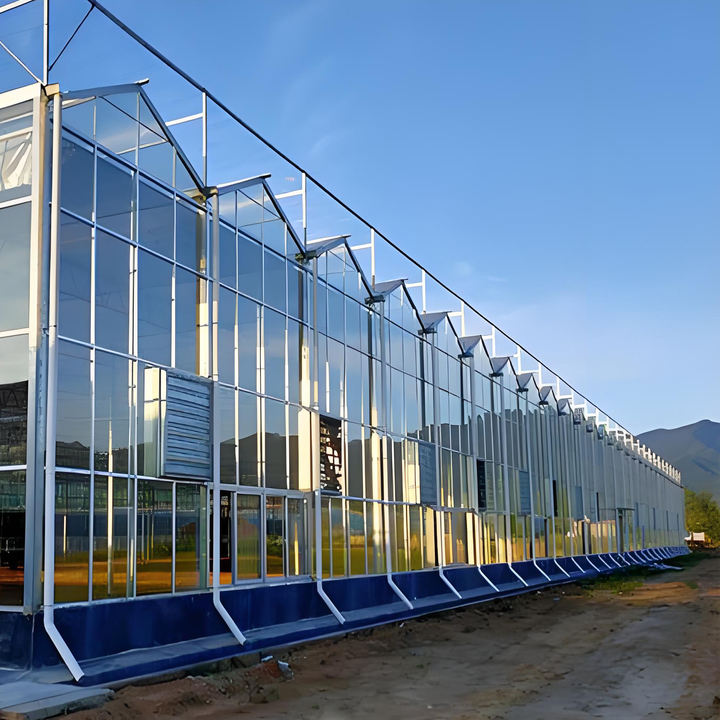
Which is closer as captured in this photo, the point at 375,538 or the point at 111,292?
the point at 111,292

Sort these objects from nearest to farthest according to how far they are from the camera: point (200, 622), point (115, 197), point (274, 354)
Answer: point (115, 197) → point (200, 622) → point (274, 354)

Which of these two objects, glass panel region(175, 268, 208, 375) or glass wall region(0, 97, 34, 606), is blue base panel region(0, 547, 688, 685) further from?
glass panel region(175, 268, 208, 375)

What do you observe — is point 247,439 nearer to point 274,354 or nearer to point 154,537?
point 274,354

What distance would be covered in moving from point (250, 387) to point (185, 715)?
29.4 ft

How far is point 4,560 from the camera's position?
1440 cm

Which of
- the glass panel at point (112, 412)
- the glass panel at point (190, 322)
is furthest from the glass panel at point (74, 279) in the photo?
the glass panel at point (190, 322)

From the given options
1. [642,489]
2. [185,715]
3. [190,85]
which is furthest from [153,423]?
[642,489]

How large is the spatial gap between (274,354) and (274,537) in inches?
167

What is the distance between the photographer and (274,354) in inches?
868

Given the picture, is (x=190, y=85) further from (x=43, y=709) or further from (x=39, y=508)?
(x=43, y=709)

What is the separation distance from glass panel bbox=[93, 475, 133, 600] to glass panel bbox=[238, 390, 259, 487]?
4.25m

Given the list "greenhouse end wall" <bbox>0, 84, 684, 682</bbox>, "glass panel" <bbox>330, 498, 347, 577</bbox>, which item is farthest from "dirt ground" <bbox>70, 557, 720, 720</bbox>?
"glass panel" <bbox>330, 498, 347, 577</bbox>

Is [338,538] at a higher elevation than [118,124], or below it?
below

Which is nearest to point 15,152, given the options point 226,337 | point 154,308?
point 154,308
